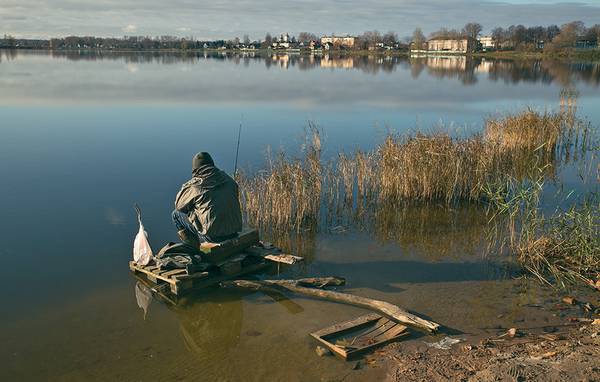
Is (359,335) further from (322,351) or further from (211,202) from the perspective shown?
(211,202)

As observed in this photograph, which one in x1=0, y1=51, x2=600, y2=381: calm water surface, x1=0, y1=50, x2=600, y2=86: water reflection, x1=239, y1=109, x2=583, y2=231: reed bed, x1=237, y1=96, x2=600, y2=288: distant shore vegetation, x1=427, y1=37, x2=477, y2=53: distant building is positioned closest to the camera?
x1=0, y1=51, x2=600, y2=381: calm water surface

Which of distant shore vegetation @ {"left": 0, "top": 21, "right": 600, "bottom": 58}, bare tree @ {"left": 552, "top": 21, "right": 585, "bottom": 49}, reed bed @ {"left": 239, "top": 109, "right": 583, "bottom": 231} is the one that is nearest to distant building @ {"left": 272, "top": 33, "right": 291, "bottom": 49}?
distant shore vegetation @ {"left": 0, "top": 21, "right": 600, "bottom": 58}

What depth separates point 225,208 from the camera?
7984 mm

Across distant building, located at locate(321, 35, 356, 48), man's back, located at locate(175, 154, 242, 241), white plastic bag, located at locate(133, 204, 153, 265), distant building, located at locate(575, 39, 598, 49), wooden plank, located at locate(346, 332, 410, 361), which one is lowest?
wooden plank, located at locate(346, 332, 410, 361)

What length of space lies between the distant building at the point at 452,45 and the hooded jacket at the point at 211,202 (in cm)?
12004

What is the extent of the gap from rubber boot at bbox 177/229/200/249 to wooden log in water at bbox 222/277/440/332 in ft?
2.39

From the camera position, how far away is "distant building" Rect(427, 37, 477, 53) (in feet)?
397

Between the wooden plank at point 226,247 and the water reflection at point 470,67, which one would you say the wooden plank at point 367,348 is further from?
the water reflection at point 470,67

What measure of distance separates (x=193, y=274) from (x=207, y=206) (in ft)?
3.29

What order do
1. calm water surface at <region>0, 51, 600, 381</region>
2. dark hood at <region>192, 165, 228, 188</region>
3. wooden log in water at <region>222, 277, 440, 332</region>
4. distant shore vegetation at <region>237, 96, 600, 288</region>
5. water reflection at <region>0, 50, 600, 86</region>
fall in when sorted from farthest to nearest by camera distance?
1. water reflection at <region>0, 50, 600, 86</region>
2. distant shore vegetation at <region>237, 96, 600, 288</region>
3. dark hood at <region>192, 165, 228, 188</region>
4. wooden log in water at <region>222, 277, 440, 332</region>
5. calm water surface at <region>0, 51, 600, 381</region>

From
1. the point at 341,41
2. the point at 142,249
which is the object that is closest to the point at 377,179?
the point at 142,249

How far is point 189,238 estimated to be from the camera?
7.96 m

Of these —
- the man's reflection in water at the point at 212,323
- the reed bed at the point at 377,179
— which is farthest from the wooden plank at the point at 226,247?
the reed bed at the point at 377,179

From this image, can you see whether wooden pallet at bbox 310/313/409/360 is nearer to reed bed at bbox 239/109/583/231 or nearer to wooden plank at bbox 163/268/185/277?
wooden plank at bbox 163/268/185/277
